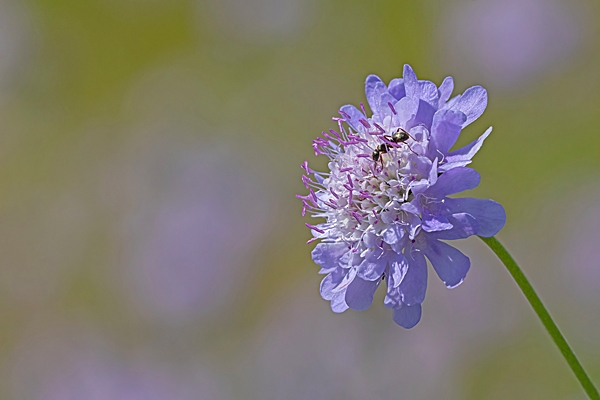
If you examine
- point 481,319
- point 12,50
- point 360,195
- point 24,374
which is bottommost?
point 481,319

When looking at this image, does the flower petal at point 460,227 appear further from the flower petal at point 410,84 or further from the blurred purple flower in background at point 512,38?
the blurred purple flower in background at point 512,38

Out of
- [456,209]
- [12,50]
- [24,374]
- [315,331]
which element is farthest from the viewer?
[12,50]

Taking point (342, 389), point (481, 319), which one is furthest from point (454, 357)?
point (342, 389)

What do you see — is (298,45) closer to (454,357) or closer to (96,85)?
(96,85)

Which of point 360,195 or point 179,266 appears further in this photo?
point 179,266

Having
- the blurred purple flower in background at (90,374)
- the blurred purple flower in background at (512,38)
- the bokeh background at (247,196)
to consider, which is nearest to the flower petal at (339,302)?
the bokeh background at (247,196)

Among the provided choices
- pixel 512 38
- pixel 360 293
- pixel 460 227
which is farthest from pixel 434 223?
pixel 512 38

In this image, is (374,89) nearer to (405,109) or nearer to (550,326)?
(405,109)

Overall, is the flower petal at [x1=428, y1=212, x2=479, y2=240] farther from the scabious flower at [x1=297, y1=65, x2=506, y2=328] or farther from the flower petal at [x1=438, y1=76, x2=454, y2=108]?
the flower petal at [x1=438, y1=76, x2=454, y2=108]
